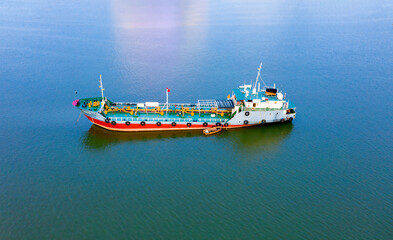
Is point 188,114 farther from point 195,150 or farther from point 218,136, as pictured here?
point 195,150

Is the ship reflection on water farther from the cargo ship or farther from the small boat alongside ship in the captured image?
the cargo ship

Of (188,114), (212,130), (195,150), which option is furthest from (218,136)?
(188,114)

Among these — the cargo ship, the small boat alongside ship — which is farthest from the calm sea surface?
the cargo ship

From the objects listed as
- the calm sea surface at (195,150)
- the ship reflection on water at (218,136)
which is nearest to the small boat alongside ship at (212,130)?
the ship reflection on water at (218,136)

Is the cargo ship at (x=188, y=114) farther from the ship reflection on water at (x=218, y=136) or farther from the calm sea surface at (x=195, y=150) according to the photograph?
the calm sea surface at (x=195, y=150)

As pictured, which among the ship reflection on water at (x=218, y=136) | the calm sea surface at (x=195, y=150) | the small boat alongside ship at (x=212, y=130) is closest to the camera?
the calm sea surface at (x=195, y=150)

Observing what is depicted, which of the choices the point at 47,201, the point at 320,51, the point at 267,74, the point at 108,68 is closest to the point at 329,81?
the point at 267,74
